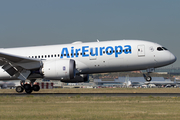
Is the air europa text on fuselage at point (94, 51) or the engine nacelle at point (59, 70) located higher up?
the air europa text on fuselage at point (94, 51)

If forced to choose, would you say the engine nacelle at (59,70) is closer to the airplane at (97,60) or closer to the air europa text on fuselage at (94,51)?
the airplane at (97,60)

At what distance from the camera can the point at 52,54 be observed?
110 feet

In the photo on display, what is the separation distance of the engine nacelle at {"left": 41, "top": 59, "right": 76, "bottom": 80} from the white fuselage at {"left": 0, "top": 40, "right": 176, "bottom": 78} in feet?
7.85

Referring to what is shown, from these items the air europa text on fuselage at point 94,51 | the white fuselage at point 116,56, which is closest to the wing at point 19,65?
the white fuselage at point 116,56

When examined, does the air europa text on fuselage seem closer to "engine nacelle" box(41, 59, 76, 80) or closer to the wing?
"engine nacelle" box(41, 59, 76, 80)

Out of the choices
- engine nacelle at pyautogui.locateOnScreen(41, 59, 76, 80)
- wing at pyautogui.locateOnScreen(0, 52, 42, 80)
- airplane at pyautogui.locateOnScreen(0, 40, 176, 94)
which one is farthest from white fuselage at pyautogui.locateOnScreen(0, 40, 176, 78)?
wing at pyautogui.locateOnScreen(0, 52, 42, 80)

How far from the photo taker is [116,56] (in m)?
31.4

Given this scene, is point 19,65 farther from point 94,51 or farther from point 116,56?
point 116,56

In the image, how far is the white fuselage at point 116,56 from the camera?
31266 mm

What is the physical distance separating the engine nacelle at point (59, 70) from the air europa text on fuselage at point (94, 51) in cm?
241

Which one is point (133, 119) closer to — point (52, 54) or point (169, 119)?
point (169, 119)

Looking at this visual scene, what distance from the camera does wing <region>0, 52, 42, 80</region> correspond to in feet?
102

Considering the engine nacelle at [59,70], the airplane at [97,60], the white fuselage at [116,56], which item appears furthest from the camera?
the white fuselage at [116,56]

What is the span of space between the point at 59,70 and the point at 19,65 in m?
5.09
